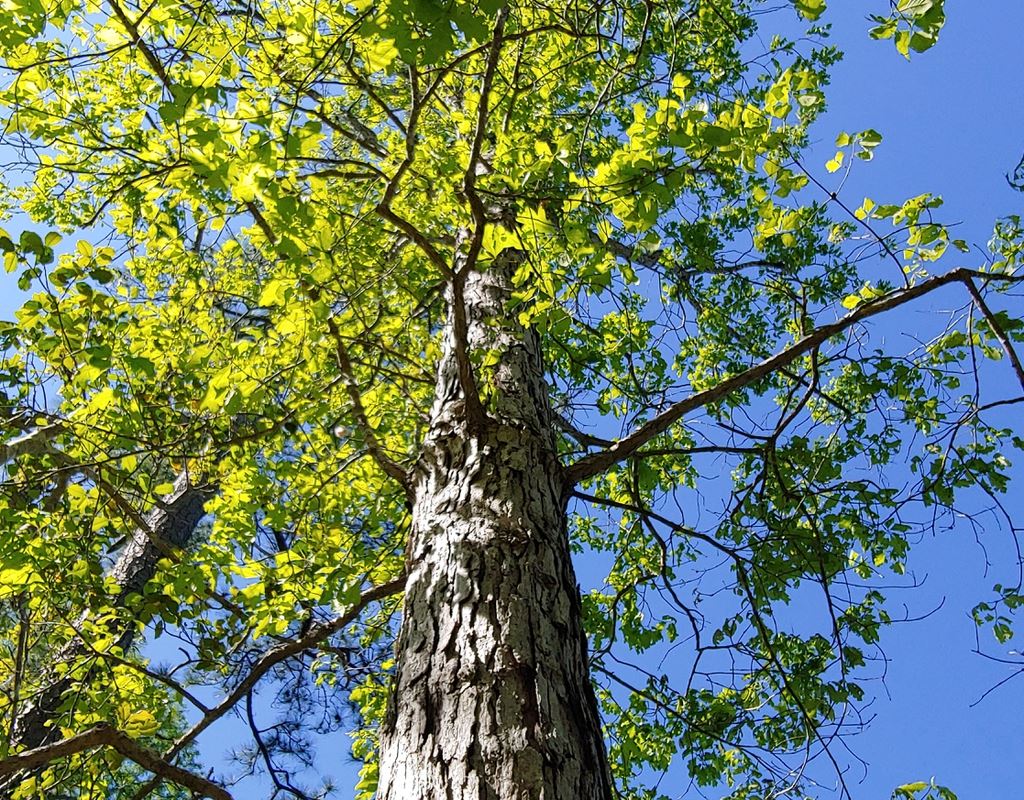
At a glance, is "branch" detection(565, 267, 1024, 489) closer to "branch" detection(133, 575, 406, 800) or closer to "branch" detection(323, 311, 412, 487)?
"branch" detection(323, 311, 412, 487)

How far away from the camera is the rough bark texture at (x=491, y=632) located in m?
1.73

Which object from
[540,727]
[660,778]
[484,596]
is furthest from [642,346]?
[540,727]

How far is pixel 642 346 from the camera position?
510cm

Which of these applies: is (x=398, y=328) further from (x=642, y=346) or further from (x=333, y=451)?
(x=642, y=346)

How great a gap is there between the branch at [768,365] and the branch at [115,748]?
5.25 ft

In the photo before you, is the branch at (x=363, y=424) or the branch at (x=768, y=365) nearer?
the branch at (x=768, y=365)

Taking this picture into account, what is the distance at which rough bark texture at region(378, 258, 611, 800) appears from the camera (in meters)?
1.73

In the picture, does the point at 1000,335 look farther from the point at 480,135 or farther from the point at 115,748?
the point at 115,748

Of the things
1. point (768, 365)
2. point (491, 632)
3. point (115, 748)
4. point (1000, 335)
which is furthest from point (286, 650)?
point (1000, 335)

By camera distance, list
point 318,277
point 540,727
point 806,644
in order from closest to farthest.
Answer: point 540,727
point 318,277
point 806,644

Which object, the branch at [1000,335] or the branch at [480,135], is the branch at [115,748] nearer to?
the branch at [480,135]

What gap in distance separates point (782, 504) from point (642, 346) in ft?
5.11

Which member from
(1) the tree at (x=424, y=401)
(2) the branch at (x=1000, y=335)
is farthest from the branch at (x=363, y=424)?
(2) the branch at (x=1000, y=335)

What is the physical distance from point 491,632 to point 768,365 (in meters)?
1.45
